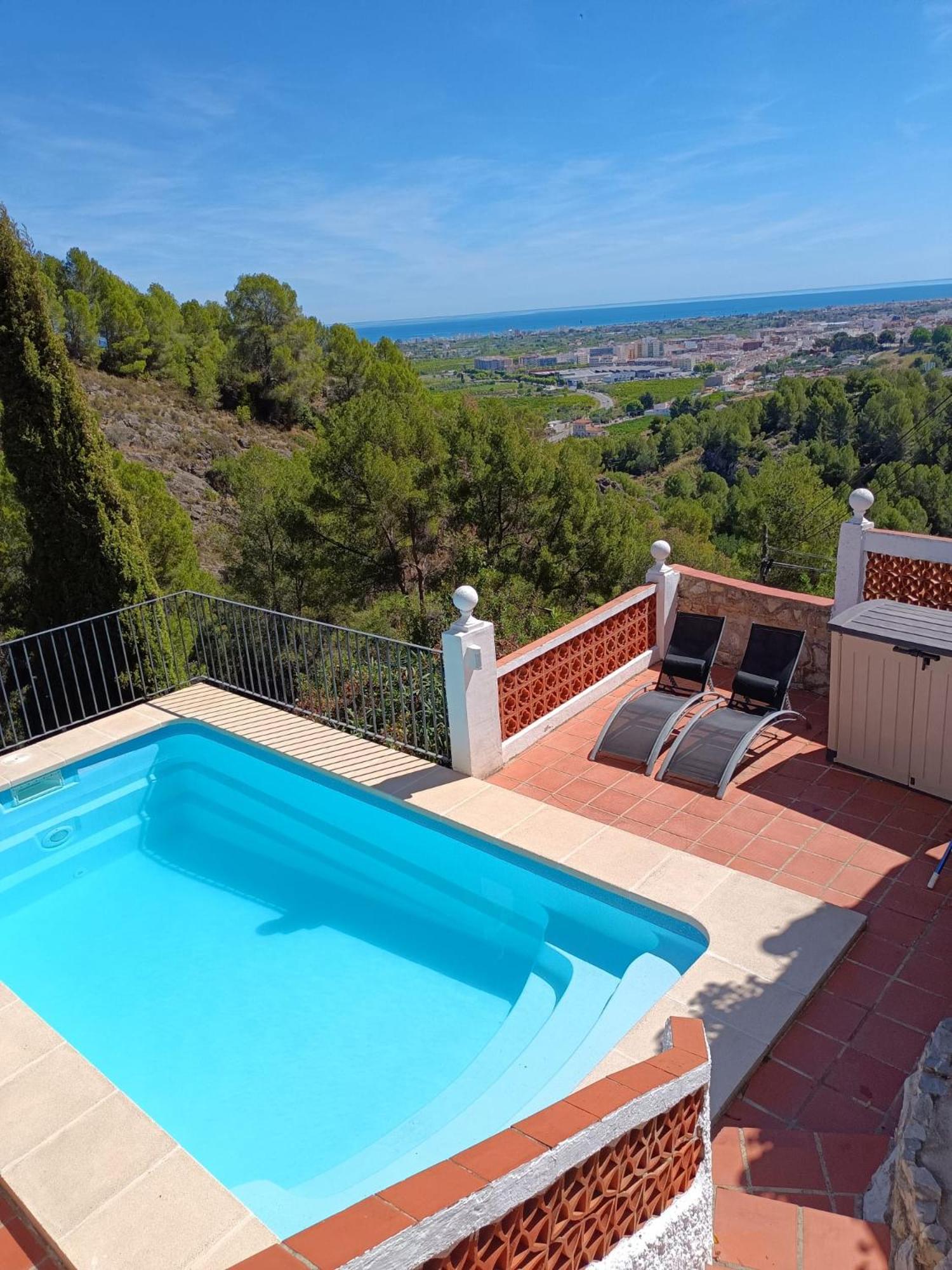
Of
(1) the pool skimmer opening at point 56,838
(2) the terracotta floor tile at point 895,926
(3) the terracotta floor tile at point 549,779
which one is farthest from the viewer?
(1) the pool skimmer opening at point 56,838

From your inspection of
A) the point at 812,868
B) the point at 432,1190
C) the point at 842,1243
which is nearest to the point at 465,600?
the point at 812,868

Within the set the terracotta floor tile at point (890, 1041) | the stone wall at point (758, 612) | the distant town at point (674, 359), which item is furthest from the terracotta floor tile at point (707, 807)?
the distant town at point (674, 359)

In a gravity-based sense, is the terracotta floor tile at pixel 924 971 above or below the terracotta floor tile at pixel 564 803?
below

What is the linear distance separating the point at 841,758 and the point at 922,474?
33.6 meters

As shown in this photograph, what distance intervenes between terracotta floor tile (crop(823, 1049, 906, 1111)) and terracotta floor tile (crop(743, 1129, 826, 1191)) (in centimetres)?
48

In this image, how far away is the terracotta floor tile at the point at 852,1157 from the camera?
298 centimetres

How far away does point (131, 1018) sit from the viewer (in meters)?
4.96

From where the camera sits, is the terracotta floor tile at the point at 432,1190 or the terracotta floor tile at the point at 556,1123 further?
the terracotta floor tile at the point at 556,1123

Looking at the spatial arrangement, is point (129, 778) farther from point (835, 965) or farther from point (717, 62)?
point (717, 62)

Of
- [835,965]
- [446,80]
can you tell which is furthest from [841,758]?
[446,80]

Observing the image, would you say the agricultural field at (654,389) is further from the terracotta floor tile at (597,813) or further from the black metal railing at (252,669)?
the terracotta floor tile at (597,813)

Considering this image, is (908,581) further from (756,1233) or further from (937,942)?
(756,1233)

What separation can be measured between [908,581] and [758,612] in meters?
1.30

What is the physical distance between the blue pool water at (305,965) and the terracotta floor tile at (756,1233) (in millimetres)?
1384
